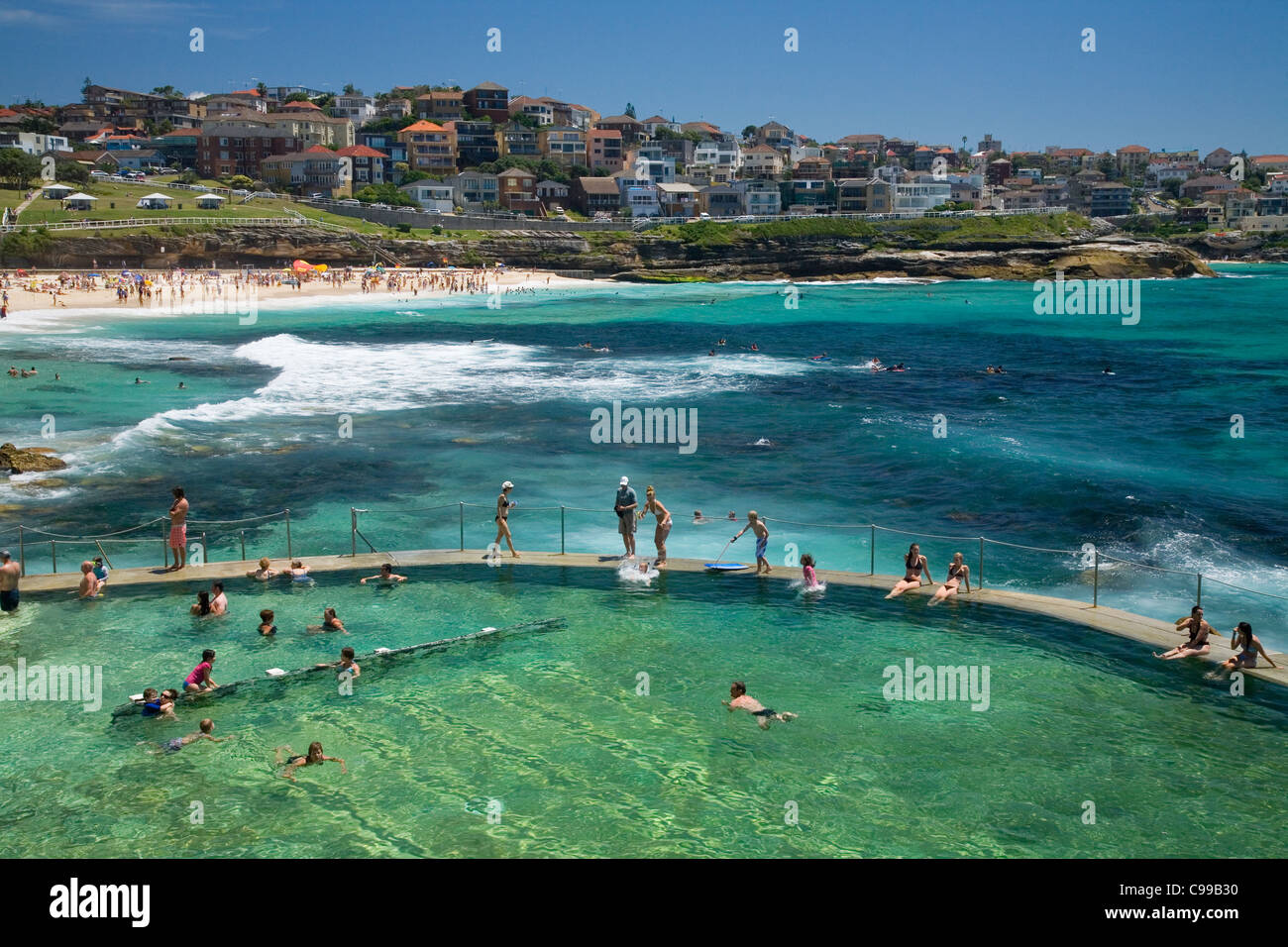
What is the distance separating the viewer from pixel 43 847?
379 inches

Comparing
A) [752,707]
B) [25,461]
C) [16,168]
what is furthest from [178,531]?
[16,168]

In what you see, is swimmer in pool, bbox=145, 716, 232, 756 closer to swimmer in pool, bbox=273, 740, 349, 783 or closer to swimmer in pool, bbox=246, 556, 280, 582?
swimmer in pool, bbox=273, 740, 349, 783

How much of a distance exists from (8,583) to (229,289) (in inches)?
2948

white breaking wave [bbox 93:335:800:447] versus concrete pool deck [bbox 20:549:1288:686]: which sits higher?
white breaking wave [bbox 93:335:800:447]

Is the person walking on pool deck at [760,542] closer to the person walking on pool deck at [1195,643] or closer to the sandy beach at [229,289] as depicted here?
the person walking on pool deck at [1195,643]

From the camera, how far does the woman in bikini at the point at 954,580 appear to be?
16.5m

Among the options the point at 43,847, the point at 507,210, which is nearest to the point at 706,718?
the point at 43,847

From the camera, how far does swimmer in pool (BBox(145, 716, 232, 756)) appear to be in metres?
11.6

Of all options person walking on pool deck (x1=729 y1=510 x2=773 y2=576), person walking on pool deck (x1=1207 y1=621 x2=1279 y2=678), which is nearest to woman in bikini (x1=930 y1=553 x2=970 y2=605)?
person walking on pool deck (x1=729 y1=510 x2=773 y2=576)

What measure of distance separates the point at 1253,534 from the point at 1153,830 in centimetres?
1683

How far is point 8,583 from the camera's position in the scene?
15773 mm

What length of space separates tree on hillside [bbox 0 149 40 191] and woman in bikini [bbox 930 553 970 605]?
115621mm

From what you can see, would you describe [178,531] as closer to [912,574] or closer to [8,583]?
[8,583]

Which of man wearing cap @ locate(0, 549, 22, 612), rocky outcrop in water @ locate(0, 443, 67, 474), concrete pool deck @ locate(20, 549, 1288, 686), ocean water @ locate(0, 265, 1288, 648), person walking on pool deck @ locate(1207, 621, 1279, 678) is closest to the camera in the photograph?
person walking on pool deck @ locate(1207, 621, 1279, 678)
